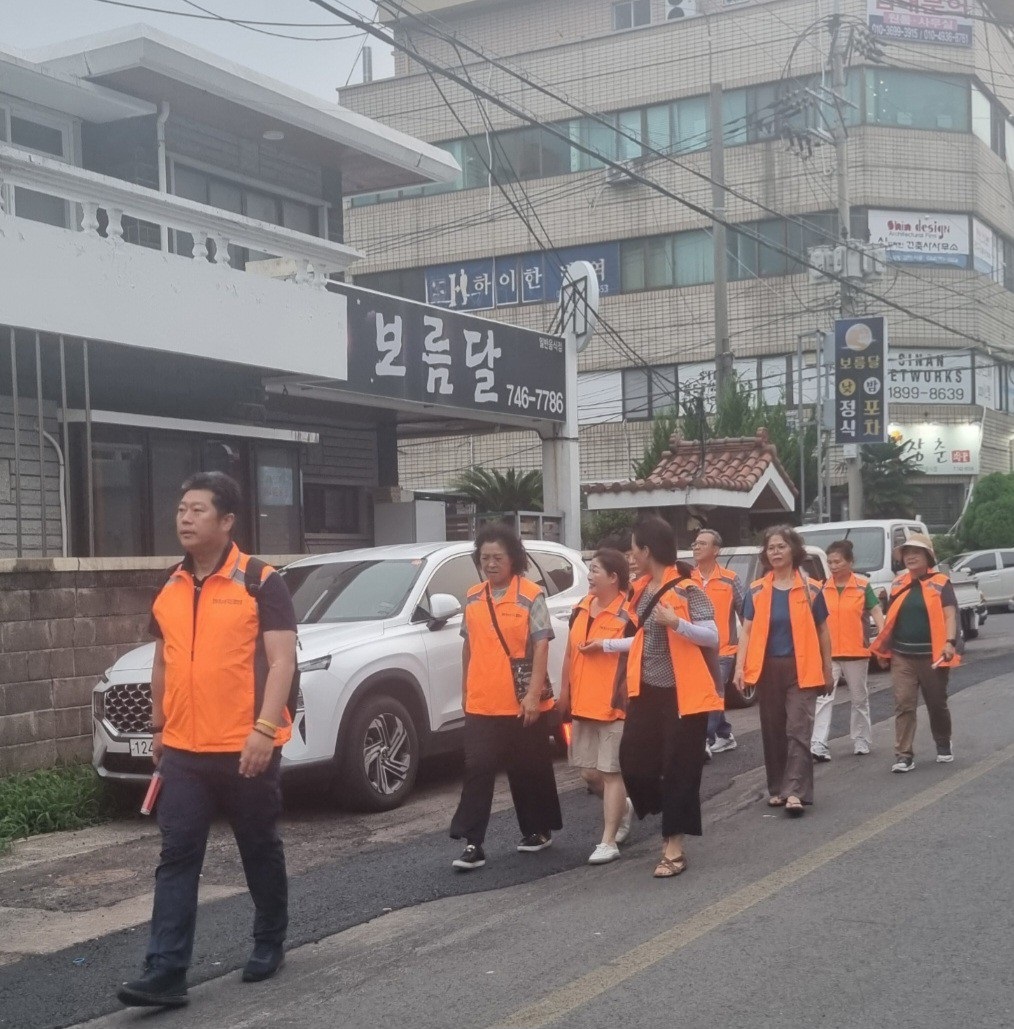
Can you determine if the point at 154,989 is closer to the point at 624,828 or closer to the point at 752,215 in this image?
the point at 624,828

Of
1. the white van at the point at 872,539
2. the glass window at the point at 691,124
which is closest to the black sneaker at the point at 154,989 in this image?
the white van at the point at 872,539

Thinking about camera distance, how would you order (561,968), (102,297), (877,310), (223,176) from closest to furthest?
(561,968), (102,297), (223,176), (877,310)

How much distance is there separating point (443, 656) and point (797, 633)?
8.14 feet

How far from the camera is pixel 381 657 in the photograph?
9.53 metres

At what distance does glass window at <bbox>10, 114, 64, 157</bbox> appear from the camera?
14.3m

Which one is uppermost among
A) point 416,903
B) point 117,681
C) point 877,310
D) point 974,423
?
point 877,310

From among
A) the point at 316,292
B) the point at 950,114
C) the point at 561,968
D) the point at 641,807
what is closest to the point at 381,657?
the point at 641,807

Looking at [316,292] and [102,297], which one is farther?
[316,292]

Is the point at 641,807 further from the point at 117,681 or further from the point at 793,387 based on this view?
the point at 793,387

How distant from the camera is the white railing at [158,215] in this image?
1151cm

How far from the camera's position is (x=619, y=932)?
6.09 m

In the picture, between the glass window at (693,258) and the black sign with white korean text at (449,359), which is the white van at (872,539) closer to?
the black sign with white korean text at (449,359)

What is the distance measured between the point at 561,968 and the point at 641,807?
222 cm

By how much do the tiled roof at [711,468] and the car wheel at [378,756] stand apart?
10.7 m
